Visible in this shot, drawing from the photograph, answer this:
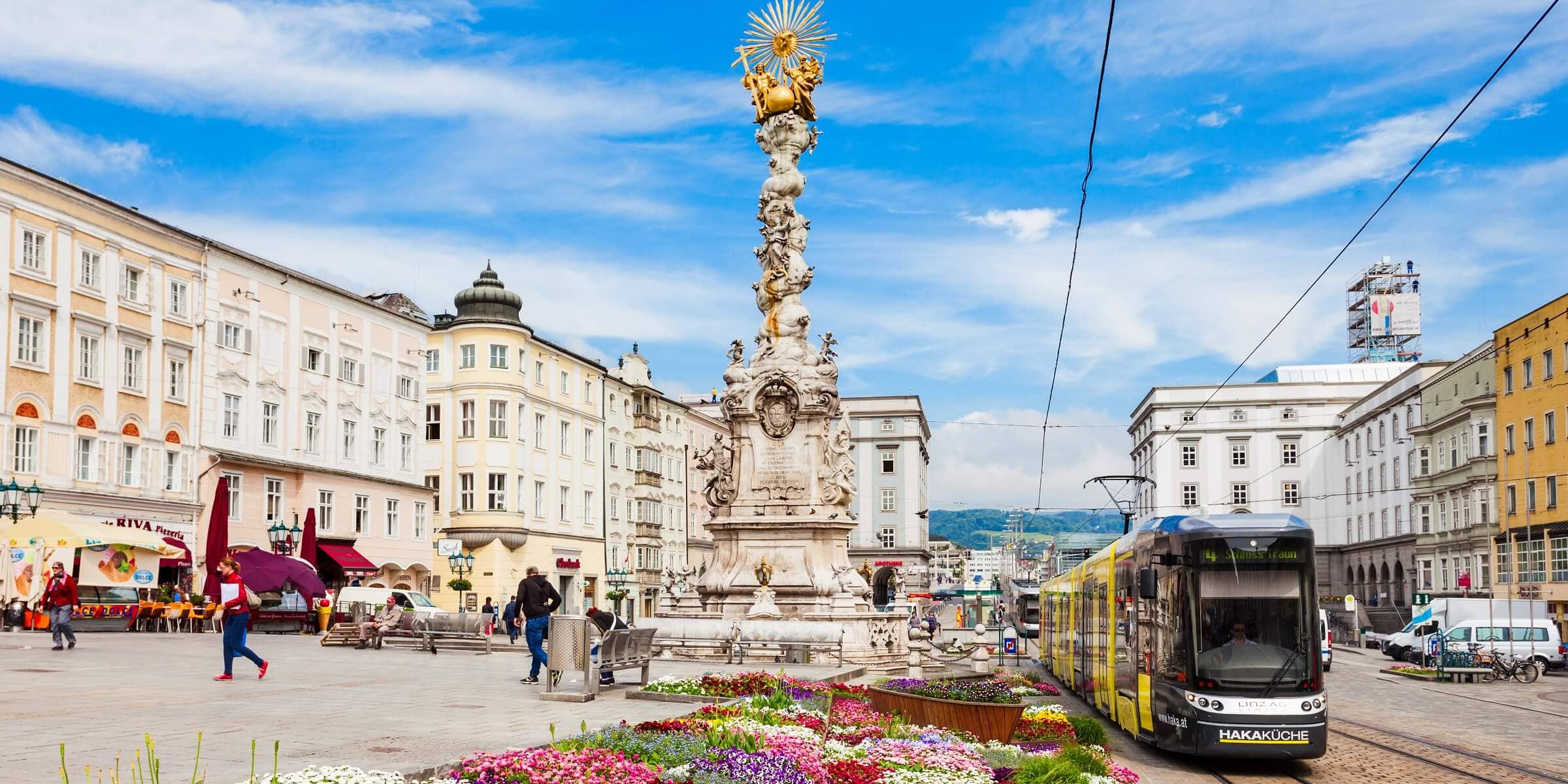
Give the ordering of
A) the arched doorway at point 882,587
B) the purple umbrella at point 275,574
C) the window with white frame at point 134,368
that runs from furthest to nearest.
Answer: the arched doorway at point 882,587 → the window with white frame at point 134,368 → the purple umbrella at point 275,574

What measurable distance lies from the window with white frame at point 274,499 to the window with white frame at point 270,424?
1.28 m

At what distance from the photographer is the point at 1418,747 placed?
18.1 metres

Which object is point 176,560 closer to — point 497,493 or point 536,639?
point 497,493

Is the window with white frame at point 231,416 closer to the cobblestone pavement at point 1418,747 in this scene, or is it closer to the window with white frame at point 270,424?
the window with white frame at point 270,424

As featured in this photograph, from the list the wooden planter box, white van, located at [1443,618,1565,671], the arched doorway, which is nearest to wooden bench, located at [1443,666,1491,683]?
white van, located at [1443,618,1565,671]

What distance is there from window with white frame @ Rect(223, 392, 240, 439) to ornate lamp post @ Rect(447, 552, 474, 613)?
10.9m

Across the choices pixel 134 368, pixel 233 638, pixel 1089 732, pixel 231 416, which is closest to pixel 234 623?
pixel 233 638

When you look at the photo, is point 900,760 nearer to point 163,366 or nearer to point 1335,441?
point 163,366

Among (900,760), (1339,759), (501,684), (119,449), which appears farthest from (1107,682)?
(119,449)

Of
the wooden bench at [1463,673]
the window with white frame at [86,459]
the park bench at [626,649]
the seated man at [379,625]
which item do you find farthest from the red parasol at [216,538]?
the wooden bench at [1463,673]

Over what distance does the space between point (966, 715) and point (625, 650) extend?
664 centimetres

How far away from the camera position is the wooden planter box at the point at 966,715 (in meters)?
13.5

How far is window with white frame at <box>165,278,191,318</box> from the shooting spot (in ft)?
143

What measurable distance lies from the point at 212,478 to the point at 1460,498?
56753 mm
